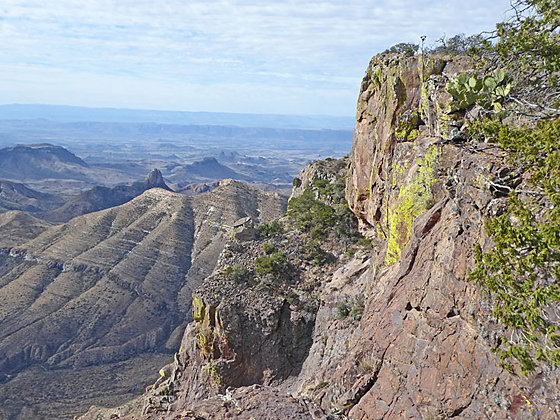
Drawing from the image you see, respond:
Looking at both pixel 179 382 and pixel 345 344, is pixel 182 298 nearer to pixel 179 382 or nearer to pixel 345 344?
pixel 179 382

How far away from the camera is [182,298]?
73688 millimetres

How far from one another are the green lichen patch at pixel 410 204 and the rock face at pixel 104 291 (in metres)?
36.2

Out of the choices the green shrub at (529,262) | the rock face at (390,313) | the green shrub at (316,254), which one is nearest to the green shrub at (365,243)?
the rock face at (390,313)

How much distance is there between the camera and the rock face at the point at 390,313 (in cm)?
1009

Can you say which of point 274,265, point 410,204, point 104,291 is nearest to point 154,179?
point 104,291

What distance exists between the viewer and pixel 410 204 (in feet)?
46.3

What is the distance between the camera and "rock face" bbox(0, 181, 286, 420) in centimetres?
5597

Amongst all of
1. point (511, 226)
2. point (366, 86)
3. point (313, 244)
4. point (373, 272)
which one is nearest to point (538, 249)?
point (511, 226)

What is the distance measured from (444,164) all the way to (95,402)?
154 ft

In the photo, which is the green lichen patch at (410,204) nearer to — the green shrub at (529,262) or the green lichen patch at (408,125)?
the green lichen patch at (408,125)

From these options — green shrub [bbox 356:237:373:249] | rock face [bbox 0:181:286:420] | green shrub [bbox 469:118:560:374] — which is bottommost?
rock face [bbox 0:181:286:420]

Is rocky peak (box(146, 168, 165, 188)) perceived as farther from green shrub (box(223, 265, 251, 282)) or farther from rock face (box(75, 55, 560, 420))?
green shrub (box(223, 265, 251, 282))

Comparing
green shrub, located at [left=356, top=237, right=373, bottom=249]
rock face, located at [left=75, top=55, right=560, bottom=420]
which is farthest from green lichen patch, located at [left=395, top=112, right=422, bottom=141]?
green shrub, located at [left=356, top=237, right=373, bottom=249]

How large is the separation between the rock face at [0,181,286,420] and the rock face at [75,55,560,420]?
29099 mm
